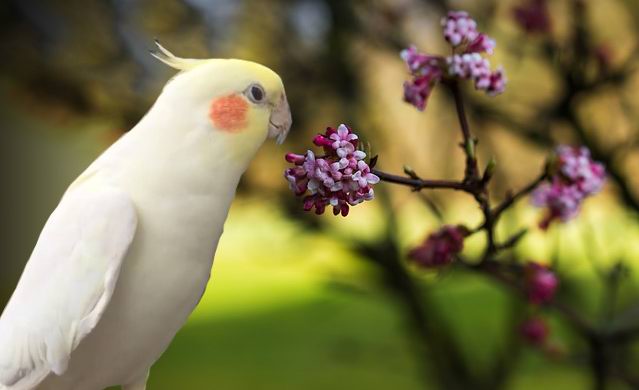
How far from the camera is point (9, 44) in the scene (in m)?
1.87

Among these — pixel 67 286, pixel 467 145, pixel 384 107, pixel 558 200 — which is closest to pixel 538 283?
pixel 558 200

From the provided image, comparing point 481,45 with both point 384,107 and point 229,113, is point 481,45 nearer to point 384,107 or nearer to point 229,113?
point 229,113

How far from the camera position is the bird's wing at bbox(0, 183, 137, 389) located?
1.71 ft

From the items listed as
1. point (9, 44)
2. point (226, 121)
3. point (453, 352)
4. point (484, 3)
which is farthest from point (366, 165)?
point (9, 44)

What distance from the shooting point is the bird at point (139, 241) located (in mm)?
526

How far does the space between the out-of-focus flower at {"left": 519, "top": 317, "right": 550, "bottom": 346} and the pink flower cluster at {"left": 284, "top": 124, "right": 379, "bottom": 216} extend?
849mm

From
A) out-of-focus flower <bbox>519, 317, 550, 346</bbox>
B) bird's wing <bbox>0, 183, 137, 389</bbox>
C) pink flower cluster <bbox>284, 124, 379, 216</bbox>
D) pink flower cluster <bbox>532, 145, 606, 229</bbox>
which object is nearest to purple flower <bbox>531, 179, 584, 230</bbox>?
pink flower cluster <bbox>532, 145, 606, 229</bbox>

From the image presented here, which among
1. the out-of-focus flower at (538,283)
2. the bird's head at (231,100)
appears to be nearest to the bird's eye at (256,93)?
the bird's head at (231,100)

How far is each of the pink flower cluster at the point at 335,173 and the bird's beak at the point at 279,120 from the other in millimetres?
50

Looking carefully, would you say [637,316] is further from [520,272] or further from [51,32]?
[51,32]

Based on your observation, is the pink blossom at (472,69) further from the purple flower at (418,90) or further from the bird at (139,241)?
the bird at (139,241)

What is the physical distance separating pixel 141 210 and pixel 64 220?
6 cm

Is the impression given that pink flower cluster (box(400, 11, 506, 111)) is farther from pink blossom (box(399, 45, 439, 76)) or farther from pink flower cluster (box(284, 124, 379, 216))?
pink flower cluster (box(284, 124, 379, 216))

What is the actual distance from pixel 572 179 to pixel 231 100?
317 millimetres
